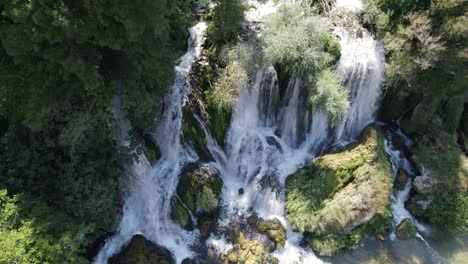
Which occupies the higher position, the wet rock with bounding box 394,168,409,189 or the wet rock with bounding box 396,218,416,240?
the wet rock with bounding box 394,168,409,189

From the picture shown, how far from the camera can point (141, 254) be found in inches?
498

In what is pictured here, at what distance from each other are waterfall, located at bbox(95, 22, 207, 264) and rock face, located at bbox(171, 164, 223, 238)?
12.6 inches

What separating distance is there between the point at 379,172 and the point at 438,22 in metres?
6.31

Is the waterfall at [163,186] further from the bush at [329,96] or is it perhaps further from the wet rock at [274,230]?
the bush at [329,96]

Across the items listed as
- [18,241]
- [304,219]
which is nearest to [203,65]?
[304,219]

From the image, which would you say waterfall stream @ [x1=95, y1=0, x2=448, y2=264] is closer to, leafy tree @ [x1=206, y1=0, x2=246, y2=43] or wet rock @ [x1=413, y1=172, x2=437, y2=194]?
wet rock @ [x1=413, y1=172, x2=437, y2=194]

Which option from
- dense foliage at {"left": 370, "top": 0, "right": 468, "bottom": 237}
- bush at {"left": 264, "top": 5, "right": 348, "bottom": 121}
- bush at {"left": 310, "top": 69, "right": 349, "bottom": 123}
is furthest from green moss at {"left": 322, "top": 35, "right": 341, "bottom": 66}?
dense foliage at {"left": 370, "top": 0, "right": 468, "bottom": 237}

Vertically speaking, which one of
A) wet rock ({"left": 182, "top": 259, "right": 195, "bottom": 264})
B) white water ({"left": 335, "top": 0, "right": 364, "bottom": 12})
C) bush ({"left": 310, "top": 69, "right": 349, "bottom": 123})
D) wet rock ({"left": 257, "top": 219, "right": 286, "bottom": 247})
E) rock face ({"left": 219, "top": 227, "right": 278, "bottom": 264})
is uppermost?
white water ({"left": 335, "top": 0, "right": 364, "bottom": 12})

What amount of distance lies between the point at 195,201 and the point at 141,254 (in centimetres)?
281

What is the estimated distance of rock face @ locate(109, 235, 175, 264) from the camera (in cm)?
1255

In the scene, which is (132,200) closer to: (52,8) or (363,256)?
(52,8)

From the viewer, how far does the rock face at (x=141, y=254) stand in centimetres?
1255

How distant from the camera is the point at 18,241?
938 centimetres

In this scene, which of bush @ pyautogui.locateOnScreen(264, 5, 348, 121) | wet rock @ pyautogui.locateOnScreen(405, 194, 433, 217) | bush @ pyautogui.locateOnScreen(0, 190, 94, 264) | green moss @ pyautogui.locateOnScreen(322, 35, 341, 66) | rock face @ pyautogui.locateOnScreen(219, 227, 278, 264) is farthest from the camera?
wet rock @ pyautogui.locateOnScreen(405, 194, 433, 217)
